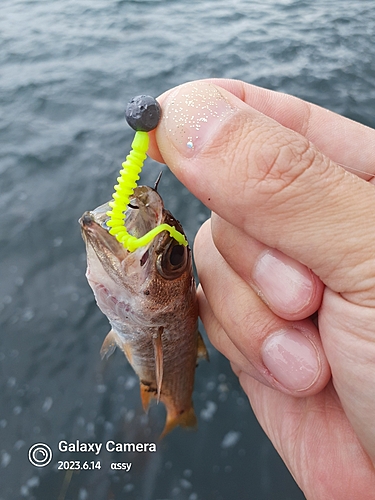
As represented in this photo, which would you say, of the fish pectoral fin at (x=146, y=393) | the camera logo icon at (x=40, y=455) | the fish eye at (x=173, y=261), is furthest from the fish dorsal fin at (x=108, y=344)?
the camera logo icon at (x=40, y=455)

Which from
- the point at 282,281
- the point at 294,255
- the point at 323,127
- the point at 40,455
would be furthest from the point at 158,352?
the point at 40,455

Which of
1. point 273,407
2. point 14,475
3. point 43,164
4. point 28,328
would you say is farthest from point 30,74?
point 273,407

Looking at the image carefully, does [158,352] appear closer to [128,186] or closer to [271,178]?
[128,186]

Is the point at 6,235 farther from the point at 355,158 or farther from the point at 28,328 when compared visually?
the point at 355,158

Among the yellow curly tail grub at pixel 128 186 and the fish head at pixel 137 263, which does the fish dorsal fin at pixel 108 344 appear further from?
the yellow curly tail grub at pixel 128 186

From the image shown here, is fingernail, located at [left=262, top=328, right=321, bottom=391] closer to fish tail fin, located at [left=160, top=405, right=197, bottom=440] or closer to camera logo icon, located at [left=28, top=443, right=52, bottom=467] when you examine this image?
fish tail fin, located at [left=160, top=405, right=197, bottom=440]

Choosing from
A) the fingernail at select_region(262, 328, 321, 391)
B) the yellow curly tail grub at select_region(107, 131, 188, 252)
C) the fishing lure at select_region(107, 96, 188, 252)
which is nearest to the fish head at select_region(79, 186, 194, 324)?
the yellow curly tail grub at select_region(107, 131, 188, 252)
